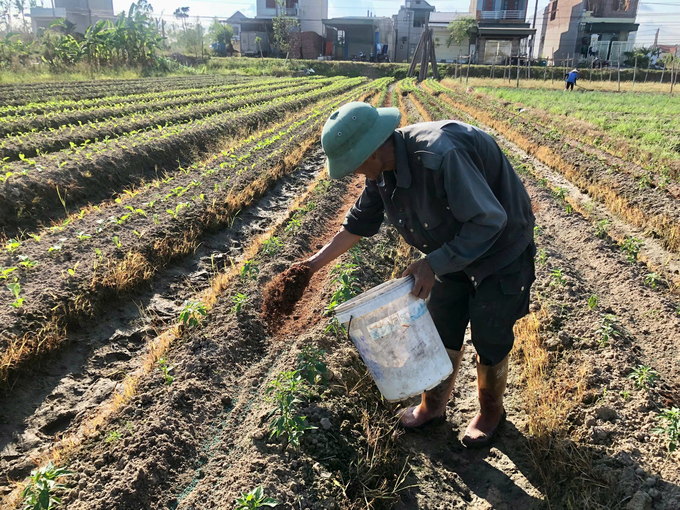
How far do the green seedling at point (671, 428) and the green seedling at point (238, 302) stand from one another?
3051 millimetres

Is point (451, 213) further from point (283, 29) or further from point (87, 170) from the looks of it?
point (283, 29)

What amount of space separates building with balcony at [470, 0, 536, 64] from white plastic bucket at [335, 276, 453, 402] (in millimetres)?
54660

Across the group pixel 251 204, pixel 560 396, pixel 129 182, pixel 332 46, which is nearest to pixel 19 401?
pixel 560 396

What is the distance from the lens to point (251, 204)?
25.8 ft

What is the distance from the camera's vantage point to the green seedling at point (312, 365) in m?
3.20

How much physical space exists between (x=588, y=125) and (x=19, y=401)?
50.2 feet

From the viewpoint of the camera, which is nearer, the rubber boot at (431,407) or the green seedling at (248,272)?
the rubber boot at (431,407)

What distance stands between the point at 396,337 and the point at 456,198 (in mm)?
811

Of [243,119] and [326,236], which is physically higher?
[243,119]

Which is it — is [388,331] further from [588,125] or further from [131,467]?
[588,125]

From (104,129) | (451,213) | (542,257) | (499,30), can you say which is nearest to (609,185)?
(542,257)

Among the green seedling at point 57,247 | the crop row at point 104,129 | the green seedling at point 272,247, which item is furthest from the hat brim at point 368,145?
the crop row at point 104,129

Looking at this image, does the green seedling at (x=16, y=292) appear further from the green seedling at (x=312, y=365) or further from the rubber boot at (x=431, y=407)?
the rubber boot at (x=431, y=407)

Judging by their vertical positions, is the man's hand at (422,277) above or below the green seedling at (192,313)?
above
